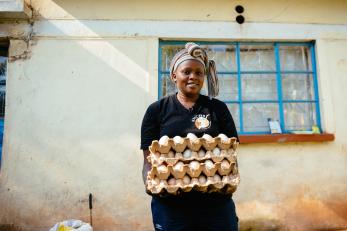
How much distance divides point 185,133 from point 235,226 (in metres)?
0.58

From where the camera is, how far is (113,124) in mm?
3650

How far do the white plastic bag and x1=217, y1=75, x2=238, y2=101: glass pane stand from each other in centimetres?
227

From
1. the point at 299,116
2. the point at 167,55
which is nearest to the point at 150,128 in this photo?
the point at 167,55

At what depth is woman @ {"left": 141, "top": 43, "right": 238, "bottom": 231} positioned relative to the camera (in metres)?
1.50

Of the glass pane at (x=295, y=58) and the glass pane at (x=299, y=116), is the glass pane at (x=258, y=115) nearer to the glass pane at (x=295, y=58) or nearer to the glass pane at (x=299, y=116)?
the glass pane at (x=299, y=116)

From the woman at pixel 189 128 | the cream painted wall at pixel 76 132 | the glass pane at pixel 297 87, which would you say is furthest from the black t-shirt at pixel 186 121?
the glass pane at pixel 297 87

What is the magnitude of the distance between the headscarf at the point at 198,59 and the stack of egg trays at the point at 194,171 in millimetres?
485

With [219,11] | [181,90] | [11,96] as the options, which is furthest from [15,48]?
[181,90]

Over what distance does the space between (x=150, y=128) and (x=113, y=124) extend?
2.08 meters

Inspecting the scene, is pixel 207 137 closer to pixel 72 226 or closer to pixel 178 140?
pixel 178 140

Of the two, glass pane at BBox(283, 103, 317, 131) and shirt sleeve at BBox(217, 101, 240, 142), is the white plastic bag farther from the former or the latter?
glass pane at BBox(283, 103, 317, 131)

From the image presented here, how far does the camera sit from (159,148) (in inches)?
58.9

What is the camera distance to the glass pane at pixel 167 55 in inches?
154

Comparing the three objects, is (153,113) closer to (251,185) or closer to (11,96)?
(251,185)
